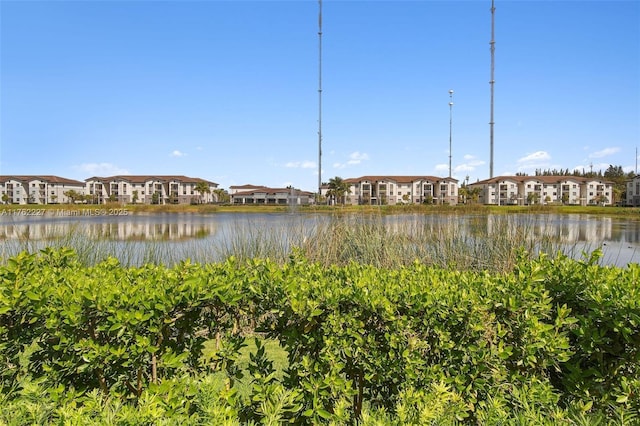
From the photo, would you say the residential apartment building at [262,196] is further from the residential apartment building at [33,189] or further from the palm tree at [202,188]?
the residential apartment building at [33,189]

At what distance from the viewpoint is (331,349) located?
1.92 metres

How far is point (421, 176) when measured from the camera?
7412 cm

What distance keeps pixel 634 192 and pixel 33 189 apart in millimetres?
99968

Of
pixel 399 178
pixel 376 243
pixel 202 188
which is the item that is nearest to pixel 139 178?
pixel 202 188

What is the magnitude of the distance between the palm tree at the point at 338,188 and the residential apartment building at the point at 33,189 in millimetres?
46239

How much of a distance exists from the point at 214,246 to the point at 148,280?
4.98 m

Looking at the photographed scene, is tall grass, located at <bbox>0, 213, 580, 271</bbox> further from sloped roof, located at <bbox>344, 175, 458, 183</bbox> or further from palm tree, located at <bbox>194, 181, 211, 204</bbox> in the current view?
palm tree, located at <bbox>194, 181, 211, 204</bbox>

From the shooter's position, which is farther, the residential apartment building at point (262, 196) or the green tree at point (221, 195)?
the green tree at point (221, 195)

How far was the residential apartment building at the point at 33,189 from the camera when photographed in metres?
65.7

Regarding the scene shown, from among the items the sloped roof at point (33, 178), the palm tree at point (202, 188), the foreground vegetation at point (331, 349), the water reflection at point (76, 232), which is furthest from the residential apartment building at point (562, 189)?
the sloped roof at point (33, 178)

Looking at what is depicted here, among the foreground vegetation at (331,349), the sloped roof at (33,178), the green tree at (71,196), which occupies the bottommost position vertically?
the foreground vegetation at (331,349)

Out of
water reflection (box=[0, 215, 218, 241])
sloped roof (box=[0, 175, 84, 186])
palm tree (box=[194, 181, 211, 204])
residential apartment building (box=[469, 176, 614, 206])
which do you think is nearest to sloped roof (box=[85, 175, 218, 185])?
palm tree (box=[194, 181, 211, 204])

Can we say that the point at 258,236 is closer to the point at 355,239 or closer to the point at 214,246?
the point at 214,246

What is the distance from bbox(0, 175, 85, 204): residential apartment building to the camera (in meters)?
65.7
